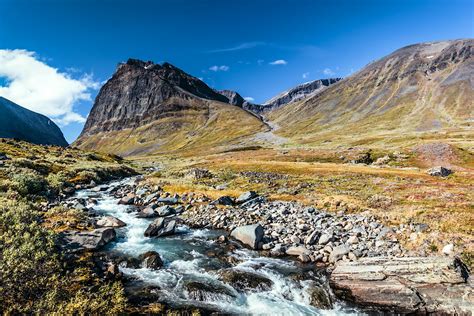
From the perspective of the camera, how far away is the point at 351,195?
4466 centimetres

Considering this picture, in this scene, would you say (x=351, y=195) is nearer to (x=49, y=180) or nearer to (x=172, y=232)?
(x=172, y=232)

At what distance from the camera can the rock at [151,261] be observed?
2485 cm

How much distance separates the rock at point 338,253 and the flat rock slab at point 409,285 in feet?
10.6

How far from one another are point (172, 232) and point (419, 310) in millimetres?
23744

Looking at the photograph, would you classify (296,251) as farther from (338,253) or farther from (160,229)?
(160,229)

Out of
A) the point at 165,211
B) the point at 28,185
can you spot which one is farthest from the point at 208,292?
the point at 28,185

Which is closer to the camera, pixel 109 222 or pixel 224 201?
pixel 109 222

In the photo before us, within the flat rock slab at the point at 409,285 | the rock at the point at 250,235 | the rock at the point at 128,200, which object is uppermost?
the rock at the point at 128,200

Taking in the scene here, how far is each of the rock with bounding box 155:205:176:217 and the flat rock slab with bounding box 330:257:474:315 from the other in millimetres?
25778

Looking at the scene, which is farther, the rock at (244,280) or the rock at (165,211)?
the rock at (165,211)

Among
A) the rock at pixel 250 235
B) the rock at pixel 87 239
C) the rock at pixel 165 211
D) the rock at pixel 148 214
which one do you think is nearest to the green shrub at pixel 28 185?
the rock at pixel 148 214

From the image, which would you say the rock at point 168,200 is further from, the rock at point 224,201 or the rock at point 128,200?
the rock at point 224,201

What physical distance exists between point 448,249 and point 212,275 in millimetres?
18063

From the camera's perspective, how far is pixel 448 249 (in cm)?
2347
